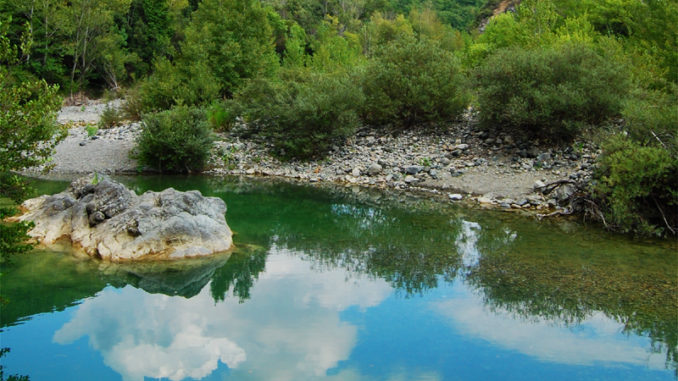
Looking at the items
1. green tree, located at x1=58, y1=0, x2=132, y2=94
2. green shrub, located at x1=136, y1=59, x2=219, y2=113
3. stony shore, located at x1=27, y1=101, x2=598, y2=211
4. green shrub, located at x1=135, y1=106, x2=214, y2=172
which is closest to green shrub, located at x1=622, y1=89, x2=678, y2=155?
stony shore, located at x1=27, y1=101, x2=598, y2=211

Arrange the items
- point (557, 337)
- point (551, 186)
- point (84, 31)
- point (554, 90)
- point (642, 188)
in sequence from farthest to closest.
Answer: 1. point (84, 31)
2. point (554, 90)
3. point (551, 186)
4. point (642, 188)
5. point (557, 337)

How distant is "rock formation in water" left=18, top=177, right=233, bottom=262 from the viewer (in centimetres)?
1270

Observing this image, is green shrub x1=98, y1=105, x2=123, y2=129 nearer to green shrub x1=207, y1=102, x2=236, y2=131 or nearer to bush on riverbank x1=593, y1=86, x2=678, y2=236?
green shrub x1=207, y1=102, x2=236, y2=131

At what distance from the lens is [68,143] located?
91.6 feet

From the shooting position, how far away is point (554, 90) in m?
21.6

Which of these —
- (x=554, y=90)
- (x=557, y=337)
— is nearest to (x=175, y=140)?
(x=554, y=90)

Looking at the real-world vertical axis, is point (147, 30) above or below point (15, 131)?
below

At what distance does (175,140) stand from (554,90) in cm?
1574

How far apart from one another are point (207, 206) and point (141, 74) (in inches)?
1973

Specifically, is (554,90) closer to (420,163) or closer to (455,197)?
(455,197)

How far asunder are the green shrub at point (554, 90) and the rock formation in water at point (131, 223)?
13403 millimetres

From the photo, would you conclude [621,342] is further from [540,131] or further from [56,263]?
[540,131]

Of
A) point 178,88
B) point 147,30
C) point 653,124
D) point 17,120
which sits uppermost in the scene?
point 17,120

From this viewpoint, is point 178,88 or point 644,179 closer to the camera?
point 644,179
